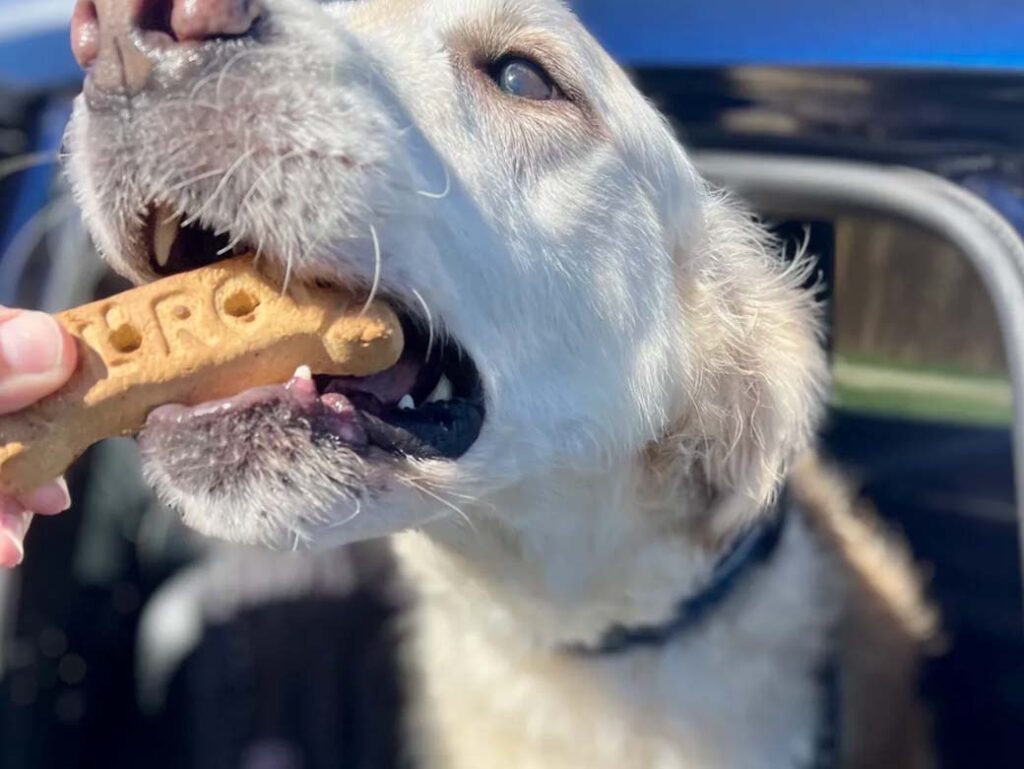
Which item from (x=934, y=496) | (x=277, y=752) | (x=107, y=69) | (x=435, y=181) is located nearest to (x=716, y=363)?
(x=435, y=181)

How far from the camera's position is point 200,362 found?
3.49ft

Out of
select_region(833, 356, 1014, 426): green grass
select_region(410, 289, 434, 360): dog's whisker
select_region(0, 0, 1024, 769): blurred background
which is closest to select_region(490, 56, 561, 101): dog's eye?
select_region(410, 289, 434, 360): dog's whisker

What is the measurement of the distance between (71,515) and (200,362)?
1382mm

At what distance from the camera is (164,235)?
1.21 meters

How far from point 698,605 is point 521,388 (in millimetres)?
643

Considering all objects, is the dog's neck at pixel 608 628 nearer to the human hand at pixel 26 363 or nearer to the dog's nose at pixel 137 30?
the human hand at pixel 26 363

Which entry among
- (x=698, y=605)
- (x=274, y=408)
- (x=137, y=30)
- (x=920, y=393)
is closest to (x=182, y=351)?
(x=274, y=408)

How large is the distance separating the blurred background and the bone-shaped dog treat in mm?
903

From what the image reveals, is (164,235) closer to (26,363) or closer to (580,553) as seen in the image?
(26,363)

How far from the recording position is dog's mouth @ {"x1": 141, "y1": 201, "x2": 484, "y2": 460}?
3.64ft

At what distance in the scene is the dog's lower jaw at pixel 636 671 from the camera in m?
1.72

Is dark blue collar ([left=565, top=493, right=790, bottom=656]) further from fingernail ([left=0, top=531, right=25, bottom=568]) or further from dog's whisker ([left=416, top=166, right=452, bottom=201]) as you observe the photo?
fingernail ([left=0, top=531, right=25, bottom=568])

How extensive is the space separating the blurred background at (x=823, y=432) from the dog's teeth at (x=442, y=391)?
2.72ft

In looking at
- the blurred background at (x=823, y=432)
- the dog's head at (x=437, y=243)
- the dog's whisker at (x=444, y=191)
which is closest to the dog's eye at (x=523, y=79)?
the dog's head at (x=437, y=243)
